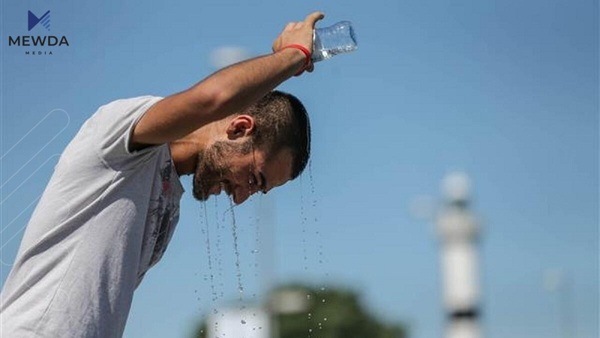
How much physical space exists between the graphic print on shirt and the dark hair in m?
0.36

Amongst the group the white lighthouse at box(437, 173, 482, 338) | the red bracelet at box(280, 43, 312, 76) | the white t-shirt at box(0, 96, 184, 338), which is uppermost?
the white lighthouse at box(437, 173, 482, 338)

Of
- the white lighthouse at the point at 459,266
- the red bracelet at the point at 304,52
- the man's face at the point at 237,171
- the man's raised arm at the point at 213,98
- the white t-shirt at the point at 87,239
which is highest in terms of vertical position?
the white lighthouse at the point at 459,266

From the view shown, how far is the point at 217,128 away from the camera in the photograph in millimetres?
5062

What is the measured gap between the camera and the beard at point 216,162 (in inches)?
199

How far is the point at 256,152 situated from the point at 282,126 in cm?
14

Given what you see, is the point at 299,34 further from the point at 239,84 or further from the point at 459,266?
the point at 459,266

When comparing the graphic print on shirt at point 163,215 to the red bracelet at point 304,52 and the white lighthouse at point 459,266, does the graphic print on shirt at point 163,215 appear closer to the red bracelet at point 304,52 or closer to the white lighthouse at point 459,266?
the red bracelet at point 304,52

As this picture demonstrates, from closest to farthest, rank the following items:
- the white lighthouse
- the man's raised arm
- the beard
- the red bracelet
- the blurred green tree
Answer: the man's raised arm → the red bracelet → the beard → the white lighthouse → the blurred green tree

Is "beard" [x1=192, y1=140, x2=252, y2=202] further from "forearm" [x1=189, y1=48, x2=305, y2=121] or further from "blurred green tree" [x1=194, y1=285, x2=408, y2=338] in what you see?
"blurred green tree" [x1=194, y1=285, x2=408, y2=338]

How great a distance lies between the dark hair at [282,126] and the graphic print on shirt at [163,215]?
1.19ft

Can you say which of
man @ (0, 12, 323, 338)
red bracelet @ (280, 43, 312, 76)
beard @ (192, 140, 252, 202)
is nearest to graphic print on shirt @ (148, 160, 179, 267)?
man @ (0, 12, 323, 338)

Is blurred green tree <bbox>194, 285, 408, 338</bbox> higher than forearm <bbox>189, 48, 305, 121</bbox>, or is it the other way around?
blurred green tree <bbox>194, 285, 408, 338</bbox>

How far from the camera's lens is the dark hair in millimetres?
5148

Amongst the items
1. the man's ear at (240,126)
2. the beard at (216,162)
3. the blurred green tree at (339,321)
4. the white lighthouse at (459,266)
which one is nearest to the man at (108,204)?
the beard at (216,162)
